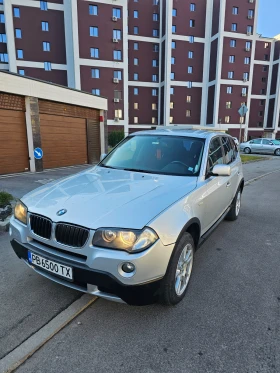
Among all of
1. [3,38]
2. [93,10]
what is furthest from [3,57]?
[93,10]

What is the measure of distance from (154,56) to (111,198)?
156 feet

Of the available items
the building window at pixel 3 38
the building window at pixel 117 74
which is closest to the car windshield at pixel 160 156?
the building window at pixel 117 74

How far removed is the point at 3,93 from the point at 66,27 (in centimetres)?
3207

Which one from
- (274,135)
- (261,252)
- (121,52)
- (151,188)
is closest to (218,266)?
(261,252)

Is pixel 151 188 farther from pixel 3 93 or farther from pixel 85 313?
pixel 3 93

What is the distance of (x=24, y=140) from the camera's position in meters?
10.2

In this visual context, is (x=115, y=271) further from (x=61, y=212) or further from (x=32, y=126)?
(x=32, y=126)

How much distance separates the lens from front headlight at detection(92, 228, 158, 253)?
6.56ft

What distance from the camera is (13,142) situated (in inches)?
388

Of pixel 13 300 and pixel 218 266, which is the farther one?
pixel 218 266

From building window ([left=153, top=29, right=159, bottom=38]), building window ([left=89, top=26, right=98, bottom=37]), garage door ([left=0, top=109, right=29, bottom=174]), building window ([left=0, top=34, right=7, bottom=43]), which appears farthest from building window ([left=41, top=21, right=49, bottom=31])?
garage door ([left=0, top=109, right=29, bottom=174])

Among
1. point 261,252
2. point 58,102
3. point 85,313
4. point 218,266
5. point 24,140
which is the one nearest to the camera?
point 85,313

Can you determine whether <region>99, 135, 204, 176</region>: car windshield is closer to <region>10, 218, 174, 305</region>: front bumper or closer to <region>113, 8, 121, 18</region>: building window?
<region>10, 218, 174, 305</region>: front bumper

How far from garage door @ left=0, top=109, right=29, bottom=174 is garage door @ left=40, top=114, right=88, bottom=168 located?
0.91 m
